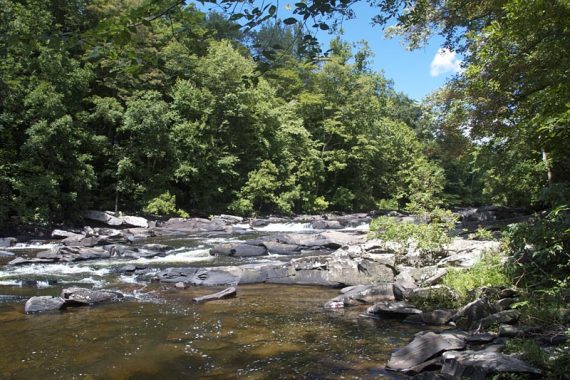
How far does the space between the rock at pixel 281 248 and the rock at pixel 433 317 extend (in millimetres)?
8437

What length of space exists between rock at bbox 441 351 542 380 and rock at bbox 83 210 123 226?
2263cm

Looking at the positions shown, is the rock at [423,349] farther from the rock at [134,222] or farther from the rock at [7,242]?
the rock at [134,222]

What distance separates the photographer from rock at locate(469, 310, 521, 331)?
5887 millimetres

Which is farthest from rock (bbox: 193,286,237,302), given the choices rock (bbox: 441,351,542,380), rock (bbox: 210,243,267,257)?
rock (bbox: 441,351,542,380)

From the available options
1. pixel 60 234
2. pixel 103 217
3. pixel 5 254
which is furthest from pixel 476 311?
pixel 103 217

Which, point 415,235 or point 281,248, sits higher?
point 415,235

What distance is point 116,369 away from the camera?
549 centimetres

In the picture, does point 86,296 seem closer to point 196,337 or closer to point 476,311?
point 196,337

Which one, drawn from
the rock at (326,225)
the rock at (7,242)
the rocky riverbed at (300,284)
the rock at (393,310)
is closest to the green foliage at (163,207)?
the rocky riverbed at (300,284)

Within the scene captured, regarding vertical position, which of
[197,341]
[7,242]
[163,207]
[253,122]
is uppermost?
[253,122]

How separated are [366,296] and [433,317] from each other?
1917mm

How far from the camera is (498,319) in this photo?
19.5 ft

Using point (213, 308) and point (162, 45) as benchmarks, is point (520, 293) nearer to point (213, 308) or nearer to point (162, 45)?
point (213, 308)

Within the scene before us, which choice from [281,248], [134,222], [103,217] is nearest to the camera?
[281,248]
